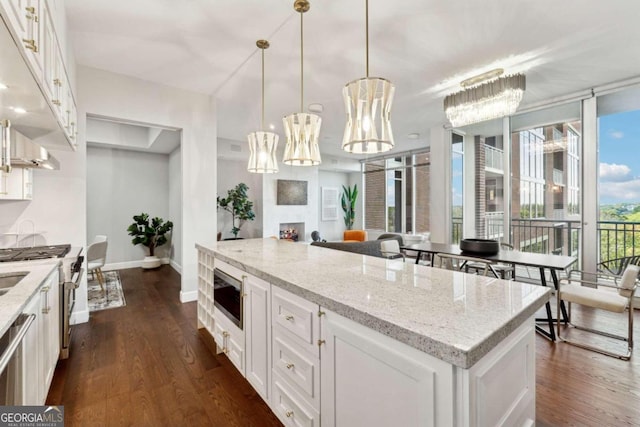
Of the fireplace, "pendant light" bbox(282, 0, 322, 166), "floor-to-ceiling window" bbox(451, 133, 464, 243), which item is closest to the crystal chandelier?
"pendant light" bbox(282, 0, 322, 166)

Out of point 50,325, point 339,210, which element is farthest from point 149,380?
point 339,210

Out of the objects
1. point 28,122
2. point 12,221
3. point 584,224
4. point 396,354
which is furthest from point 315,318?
point 584,224

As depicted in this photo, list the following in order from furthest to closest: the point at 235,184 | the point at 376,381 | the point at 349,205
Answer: the point at 349,205
the point at 235,184
the point at 376,381

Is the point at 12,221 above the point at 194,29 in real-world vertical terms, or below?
below

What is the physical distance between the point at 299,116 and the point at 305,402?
6.28 ft

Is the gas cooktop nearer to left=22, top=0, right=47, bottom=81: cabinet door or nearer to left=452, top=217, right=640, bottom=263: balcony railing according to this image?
left=22, top=0, right=47, bottom=81: cabinet door

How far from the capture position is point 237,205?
6441 mm

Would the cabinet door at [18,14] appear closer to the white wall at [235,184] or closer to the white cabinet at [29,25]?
the white cabinet at [29,25]

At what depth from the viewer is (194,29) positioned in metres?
2.52

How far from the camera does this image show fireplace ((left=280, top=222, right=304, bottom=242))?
24.4ft

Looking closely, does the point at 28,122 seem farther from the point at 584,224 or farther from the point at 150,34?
the point at 584,224

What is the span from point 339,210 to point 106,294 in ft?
20.2

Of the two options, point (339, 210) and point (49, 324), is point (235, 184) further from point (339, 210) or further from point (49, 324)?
point (49, 324)

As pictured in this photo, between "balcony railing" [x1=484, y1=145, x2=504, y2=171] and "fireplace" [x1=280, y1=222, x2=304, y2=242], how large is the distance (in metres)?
4.44
